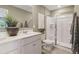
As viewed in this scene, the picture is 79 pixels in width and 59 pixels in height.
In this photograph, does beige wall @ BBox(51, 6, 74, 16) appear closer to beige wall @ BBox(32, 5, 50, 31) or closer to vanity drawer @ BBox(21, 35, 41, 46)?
beige wall @ BBox(32, 5, 50, 31)

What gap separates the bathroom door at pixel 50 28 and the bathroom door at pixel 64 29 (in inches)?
2.9

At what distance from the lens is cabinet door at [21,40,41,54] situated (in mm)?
1157

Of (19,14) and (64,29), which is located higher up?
(19,14)

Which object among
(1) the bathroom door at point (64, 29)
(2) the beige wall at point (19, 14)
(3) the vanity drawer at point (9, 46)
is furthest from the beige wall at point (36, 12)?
(3) the vanity drawer at point (9, 46)

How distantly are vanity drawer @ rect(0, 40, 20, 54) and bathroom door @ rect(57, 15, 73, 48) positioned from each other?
0.59 metres

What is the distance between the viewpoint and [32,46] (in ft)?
4.12

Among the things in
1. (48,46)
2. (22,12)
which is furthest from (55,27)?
(22,12)

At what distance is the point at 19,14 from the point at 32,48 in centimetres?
51

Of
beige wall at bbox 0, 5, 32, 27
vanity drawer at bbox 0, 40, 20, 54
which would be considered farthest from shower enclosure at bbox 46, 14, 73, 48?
vanity drawer at bbox 0, 40, 20, 54

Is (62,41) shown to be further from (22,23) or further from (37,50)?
(22,23)

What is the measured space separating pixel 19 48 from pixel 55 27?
1.91 feet

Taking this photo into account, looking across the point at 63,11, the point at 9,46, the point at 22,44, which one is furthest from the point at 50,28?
the point at 9,46

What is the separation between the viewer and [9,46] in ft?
3.57

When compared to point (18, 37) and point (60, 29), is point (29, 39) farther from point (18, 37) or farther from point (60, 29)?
point (60, 29)
